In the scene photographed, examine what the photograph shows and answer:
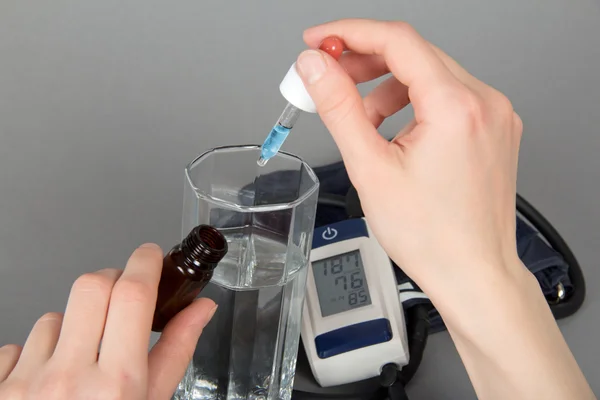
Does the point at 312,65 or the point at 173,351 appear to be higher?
the point at 312,65

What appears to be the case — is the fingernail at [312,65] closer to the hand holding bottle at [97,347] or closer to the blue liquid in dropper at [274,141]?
the blue liquid in dropper at [274,141]

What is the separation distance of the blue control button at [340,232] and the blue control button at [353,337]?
0.12 meters

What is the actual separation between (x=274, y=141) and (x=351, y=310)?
0.28 m

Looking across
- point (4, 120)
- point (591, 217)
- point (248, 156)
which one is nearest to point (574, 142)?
point (591, 217)

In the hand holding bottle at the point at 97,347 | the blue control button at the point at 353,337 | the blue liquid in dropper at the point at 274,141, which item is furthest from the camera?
the blue control button at the point at 353,337

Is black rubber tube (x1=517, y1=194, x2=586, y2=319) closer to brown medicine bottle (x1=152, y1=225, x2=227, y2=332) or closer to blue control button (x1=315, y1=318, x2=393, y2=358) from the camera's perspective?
blue control button (x1=315, y1=318, x2=393, y2=358)

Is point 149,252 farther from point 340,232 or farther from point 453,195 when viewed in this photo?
point 340,232

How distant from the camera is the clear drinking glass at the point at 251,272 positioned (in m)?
0.64

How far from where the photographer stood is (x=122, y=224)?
993 mm

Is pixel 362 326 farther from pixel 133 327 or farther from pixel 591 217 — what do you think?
pixel 591 217

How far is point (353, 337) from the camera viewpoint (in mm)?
780

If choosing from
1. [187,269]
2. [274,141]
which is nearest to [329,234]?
[274,141]

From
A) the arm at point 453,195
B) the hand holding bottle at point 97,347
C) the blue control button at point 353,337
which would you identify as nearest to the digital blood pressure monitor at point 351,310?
the blue control button at point 353,337

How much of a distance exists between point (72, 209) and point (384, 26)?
0.63 meters
